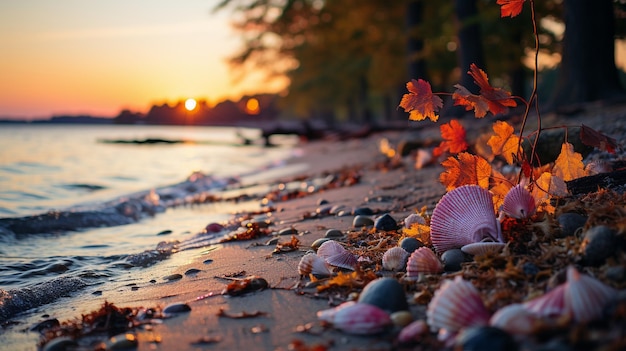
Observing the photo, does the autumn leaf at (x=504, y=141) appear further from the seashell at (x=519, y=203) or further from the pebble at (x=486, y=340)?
the pebble at (x=486, y=340)

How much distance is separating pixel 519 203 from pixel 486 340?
1.21 m

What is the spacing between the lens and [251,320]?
7.73 feet

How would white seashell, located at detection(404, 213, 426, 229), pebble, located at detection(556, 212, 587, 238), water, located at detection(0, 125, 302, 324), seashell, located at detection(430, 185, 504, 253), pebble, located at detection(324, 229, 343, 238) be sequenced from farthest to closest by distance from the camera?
1. pebble, located at detection(324, 229, 343, 238)
2. water, located at detection(0, 125, 302, 324)
3. white seashell, located at detection(404, 213, 426, 229)
4. seashell, located at detection(430, 185, 504, 253)
5. pebble, located at detection(556, 212, 587, 238)

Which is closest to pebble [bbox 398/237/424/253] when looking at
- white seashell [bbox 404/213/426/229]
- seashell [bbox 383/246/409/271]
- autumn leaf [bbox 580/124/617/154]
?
seashell [bbox 383/246/409/271]

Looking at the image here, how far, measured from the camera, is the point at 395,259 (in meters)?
2.78

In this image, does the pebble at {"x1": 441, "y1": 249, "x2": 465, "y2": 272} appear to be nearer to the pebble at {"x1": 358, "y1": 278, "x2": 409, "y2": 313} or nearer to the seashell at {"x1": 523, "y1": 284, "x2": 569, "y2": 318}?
the pebble at {"x1": 358, "y1": 278, "x2": 409, "y2": 313}

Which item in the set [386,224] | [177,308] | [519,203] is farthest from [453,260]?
[177,308]

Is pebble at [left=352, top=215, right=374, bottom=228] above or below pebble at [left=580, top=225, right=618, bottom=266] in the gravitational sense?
below

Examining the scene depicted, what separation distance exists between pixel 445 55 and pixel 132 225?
1508cm

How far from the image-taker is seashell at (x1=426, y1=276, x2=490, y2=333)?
188cm

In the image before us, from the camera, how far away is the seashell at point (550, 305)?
5.86ft

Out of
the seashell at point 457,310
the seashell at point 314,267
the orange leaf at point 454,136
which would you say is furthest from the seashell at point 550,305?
the orange leaf at point 454,136

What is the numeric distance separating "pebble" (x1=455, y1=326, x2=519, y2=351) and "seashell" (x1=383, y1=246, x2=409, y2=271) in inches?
41.7

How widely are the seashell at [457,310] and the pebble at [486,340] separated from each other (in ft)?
0.55
